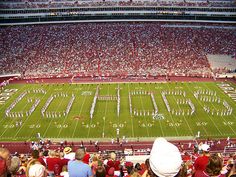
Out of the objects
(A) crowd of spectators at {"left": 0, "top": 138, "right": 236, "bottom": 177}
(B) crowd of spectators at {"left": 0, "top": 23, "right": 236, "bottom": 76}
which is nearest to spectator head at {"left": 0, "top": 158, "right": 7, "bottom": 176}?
(A) crowd of spectators at {"left": 0, "top": 138, "right": 236, "bottom": 177}

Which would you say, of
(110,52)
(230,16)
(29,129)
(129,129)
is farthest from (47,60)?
(230,16)

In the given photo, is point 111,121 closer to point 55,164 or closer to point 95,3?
point 55,164

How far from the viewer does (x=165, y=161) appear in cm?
290

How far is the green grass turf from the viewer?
70.7 feet

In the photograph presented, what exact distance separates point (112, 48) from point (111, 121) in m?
20.0

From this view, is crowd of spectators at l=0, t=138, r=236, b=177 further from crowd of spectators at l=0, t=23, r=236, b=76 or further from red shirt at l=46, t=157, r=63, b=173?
crowd of spectators at l=0, t=23, r=236, b=76

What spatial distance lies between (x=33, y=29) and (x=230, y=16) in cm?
2793

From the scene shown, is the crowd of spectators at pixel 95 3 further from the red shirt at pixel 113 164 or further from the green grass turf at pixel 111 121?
the red shirt at pixel 113 164

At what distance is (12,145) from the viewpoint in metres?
20.2

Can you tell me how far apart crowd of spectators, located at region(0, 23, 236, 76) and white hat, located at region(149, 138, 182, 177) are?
3371cm

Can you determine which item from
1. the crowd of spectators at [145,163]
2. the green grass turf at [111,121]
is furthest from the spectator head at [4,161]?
the green grass turf at [111,121]

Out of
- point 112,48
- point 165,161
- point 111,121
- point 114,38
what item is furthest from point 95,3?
point 165,161

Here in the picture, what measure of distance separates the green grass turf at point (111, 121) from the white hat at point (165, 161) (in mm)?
18313

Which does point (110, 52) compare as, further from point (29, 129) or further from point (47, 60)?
point (29, 129)
